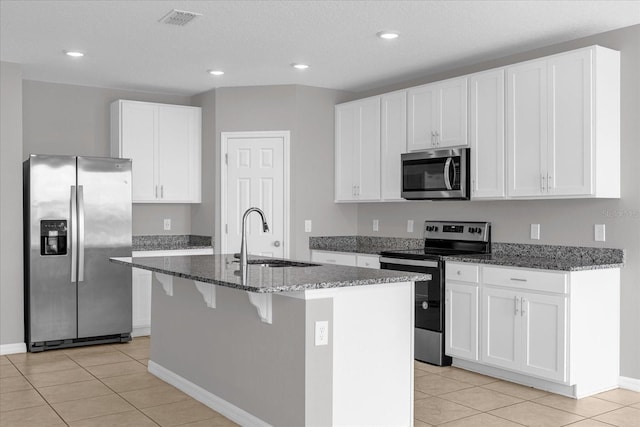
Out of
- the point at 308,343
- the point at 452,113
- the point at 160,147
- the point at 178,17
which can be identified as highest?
the point at 178,17

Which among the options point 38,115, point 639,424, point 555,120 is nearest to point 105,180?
point 38,115

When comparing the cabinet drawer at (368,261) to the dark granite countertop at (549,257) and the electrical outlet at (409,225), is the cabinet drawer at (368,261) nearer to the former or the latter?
the dark granite countertop at (549,257)

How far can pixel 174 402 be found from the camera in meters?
4.07

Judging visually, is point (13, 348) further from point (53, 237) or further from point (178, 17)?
point (178, 17)

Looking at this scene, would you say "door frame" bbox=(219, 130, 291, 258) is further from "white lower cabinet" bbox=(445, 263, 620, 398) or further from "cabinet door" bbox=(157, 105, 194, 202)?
"white lower cabinet" bbox=(445, 263, 620, 398)

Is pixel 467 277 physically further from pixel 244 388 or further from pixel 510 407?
pixel 244 388

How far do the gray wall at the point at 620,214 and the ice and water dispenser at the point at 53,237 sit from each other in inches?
150

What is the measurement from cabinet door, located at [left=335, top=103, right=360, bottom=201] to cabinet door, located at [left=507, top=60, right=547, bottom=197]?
1.90 meters

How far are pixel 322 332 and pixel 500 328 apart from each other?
1981 mm

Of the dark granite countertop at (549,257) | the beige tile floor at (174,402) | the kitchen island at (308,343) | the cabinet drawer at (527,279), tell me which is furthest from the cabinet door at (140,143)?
the cabinet drawer at (527,279)

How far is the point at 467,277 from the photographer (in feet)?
15.8

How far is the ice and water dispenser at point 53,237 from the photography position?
5.52 metres

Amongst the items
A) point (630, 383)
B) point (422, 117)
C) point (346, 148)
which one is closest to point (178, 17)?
point (422, 117)

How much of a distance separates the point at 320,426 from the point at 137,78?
425 cm
